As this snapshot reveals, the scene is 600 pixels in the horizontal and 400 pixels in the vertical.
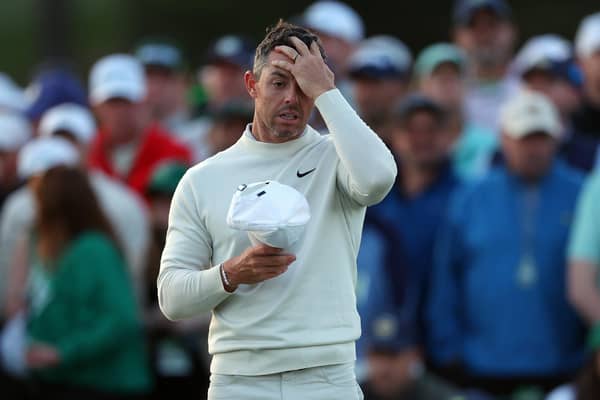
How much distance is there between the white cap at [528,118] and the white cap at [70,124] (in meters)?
2.88

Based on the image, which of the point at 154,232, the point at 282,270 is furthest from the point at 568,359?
the point at 282,270

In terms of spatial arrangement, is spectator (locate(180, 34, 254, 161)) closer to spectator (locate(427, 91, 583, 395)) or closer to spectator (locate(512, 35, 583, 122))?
spectator (locate(512, 35, 583, 122))

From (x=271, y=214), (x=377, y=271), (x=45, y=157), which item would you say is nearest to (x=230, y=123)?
(x=45, y=157)

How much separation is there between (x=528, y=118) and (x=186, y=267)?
3764mm

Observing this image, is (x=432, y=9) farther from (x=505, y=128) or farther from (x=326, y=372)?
(x=326, y=372)

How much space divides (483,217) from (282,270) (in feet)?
12.4

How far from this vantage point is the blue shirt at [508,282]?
25.8ft

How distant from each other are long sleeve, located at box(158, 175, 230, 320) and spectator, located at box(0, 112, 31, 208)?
5185mm

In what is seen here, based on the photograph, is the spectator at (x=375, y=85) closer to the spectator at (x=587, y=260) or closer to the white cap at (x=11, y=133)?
the spectator at (x=587, y=260)

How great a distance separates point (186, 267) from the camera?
15.5ft

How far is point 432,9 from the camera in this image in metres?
17.9

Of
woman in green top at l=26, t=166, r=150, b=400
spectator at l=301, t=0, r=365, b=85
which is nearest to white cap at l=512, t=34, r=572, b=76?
spectator at l=301, t=0, r=365, b=85

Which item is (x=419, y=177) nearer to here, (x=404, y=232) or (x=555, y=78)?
(x=404, y=232)

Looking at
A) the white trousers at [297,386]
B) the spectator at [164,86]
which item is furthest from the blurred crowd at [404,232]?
the white trousers at [297,386]
